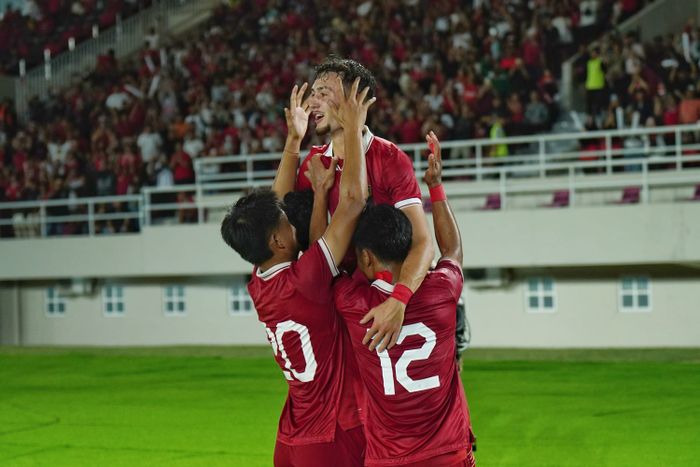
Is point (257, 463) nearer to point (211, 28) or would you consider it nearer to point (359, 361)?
point (359, 361)

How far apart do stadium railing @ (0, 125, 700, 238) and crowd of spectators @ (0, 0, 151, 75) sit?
27.1 feet

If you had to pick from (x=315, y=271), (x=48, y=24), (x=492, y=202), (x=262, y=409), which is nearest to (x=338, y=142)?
(x=315, y=271)

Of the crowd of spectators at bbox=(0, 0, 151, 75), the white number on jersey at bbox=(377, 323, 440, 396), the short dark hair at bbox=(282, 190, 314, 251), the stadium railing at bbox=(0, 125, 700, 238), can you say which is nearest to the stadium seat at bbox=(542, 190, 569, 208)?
the stadium railing at bbox=(0, 125, 700, 238)

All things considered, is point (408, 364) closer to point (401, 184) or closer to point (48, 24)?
point (401, 184)

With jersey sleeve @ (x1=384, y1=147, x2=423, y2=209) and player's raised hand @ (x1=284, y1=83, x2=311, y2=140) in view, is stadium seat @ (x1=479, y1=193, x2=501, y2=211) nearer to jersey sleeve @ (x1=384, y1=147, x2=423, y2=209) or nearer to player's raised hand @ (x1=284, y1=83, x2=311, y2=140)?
player's raised hand @ (x1=284, y1=83, x2=311, y2=140)

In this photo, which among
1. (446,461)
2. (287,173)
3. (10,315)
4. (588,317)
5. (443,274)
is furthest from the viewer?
(10,315)

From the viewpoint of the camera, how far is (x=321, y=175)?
5320mm

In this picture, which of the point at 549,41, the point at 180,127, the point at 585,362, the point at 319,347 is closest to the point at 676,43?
the point at 549,41

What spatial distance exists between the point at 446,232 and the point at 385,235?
0.65m

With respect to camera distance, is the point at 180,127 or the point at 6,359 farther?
the point at 180,127

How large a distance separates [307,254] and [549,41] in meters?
15.8

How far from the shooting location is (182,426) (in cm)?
1101

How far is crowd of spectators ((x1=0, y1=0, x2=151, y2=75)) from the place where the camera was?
29750mm

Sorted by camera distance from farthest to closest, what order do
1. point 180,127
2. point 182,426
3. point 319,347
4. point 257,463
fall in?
point 180,127 → point 182,426 → point 257,463 → point 319,347
